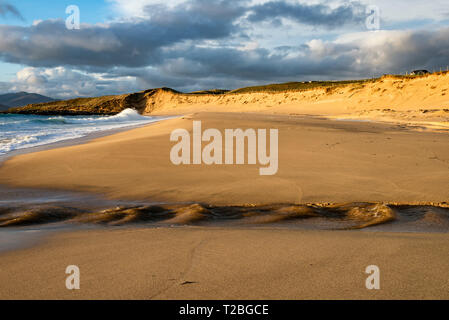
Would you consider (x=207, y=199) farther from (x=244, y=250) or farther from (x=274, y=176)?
(x=244, y=250)

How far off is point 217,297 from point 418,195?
3.18 metres

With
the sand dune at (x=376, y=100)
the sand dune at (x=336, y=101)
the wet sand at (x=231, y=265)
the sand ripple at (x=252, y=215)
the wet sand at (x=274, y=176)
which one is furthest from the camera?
the sand dune at (x=336, y=101)

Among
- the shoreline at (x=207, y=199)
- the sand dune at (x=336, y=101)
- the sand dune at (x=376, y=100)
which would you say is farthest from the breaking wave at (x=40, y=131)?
the sand dune at (x=376, y=100)

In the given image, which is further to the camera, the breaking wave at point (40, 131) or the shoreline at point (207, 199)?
the breaking wave at point (40, 131)

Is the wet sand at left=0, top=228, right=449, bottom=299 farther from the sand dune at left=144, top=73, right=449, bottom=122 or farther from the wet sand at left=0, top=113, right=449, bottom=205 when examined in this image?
the sand dune at left=144, top=73, right=449, bottom=122

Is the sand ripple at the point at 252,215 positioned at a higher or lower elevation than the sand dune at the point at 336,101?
lower

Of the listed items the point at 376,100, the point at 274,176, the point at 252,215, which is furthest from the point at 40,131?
the point at 376,100

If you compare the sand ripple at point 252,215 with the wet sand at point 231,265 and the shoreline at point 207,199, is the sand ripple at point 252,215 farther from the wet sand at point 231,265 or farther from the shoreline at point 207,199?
the wet sand at point 231,265

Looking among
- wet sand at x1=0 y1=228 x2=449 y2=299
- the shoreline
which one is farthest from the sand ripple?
wet sand at x1=0 y1=228 x2=449 y2=299

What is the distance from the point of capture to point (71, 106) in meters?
75.4

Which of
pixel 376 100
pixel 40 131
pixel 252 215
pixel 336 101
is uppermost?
pixel 336 101

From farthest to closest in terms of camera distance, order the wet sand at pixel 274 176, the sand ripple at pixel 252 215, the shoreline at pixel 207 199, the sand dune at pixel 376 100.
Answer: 1. the sand dune at pixel 376 100
2. the wet sand at pixel 274 176
3. the shoreline at pixel 207 199
4. the sand ripple at pixel 252 215
